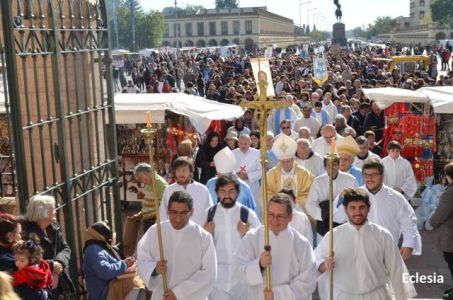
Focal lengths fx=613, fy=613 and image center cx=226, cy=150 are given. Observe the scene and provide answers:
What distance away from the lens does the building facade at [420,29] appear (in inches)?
3639

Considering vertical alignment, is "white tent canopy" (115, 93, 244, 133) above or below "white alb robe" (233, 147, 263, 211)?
above

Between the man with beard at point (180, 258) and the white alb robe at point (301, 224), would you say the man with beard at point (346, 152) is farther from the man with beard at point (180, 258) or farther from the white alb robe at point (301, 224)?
the man with beard at point (180, 258)

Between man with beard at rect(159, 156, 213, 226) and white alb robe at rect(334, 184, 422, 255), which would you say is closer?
white alb robe at rect(334, 184, 422, 255)

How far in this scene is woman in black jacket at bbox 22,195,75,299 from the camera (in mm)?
4738

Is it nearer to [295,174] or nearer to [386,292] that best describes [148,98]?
[295,174]

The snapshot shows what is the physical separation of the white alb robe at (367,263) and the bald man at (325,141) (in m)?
4.35

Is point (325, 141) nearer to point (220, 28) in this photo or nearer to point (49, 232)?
point (49, 232)

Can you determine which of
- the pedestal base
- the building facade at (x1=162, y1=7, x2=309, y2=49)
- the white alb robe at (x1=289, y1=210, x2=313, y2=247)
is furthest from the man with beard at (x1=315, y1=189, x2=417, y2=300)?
the building facade at (x1=162, y1=7, x2=309, y2=49)

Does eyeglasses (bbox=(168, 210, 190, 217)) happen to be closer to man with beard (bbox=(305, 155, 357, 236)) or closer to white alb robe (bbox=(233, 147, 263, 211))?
man with beard (bbox=(305, 155, 357, 236))

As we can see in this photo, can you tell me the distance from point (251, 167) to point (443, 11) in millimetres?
88595

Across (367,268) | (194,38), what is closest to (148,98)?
(367,268)

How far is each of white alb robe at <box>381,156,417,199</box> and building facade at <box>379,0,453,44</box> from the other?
82.4 meters

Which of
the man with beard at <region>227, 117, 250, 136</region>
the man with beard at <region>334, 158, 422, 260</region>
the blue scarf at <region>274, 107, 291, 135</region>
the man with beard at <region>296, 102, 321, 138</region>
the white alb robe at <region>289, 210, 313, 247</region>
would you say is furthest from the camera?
the blue scarf at <region>274, 107, 291, 135</region>

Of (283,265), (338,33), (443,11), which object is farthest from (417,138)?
(443,11)
